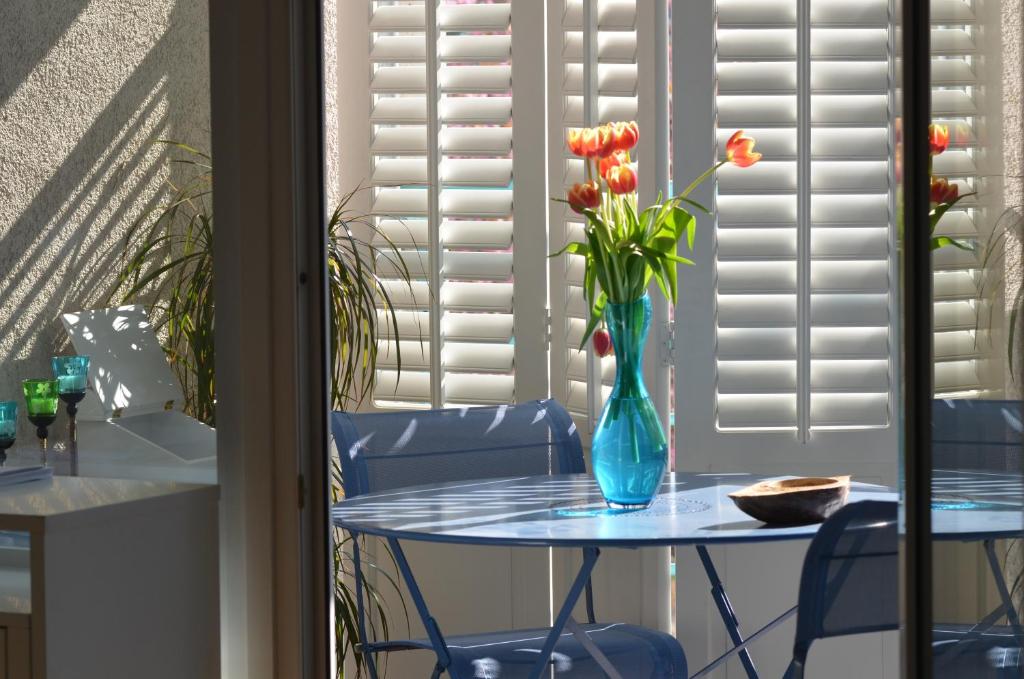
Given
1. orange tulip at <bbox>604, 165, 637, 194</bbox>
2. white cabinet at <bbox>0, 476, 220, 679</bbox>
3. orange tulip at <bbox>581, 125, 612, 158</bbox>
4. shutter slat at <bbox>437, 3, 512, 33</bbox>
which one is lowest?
white cabinet at <bbox>0, 476, 220, 679</bbox>

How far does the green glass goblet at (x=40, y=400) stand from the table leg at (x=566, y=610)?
3.50ft

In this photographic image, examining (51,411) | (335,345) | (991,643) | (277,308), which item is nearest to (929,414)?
(991,643)

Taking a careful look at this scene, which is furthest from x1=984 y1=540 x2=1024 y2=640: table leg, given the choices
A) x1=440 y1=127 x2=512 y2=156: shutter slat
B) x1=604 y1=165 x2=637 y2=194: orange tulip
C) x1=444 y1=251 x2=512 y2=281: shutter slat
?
x1=440 y1=127 x2=512 y2=156: shutter slat

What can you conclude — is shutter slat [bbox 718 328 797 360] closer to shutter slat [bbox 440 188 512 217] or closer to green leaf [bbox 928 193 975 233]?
shutter slat [bbox 440 188 512 217]

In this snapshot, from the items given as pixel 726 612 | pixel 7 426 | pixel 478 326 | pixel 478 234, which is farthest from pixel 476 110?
pixel 7 426

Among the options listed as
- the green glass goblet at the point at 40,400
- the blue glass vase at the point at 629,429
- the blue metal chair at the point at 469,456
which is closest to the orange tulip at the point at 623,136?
the blue glass vase at the point at 629,429

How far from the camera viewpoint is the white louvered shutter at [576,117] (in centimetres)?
357

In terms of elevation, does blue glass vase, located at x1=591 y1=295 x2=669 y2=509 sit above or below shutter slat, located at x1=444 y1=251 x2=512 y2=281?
below

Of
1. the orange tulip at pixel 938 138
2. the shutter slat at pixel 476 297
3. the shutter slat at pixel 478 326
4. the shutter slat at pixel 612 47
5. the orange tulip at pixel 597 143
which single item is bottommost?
the shutter slat at pixel 478 326

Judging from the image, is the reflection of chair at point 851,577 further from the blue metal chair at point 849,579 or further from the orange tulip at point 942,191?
the orange tulip at point 942,191

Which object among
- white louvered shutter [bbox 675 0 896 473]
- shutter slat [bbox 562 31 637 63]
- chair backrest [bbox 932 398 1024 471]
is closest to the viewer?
chair backrest [bbox 932 398 1024 471]

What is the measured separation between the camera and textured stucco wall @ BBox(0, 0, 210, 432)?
8.27ft

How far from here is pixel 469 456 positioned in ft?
11.3

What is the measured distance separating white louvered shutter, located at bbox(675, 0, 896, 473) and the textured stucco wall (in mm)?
1453
